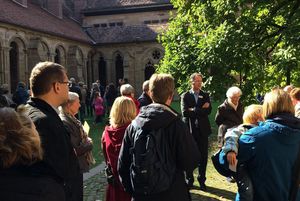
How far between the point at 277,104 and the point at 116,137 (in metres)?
1.75

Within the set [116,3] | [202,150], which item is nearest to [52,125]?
[202,150]

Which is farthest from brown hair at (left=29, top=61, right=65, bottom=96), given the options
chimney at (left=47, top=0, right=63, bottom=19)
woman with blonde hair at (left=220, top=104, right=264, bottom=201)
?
chimney at (left=47, top=0, right=63, bottom=19)

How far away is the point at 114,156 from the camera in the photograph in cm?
434

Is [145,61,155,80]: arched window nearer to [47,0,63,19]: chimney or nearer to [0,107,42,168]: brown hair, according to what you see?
[47,0,63,19]: chimney

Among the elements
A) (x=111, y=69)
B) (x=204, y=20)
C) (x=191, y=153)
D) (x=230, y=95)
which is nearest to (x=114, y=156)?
(x=191, y=153)

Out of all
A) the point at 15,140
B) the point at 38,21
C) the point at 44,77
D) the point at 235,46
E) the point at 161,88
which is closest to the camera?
the point at 15,140

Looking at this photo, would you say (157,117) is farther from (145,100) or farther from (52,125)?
(145,100)

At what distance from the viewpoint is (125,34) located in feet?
117

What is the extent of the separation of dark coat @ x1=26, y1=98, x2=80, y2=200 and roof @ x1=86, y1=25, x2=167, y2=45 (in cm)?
3196

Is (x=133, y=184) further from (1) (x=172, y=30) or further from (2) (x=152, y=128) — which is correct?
(1) (x=172, y=30)

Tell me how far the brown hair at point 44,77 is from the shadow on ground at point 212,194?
4.02 metres

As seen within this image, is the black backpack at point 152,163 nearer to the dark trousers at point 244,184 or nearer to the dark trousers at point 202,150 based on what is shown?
the dark trousers at point 244,184

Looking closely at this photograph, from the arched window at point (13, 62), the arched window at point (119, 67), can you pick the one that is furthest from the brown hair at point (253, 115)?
the arched window at point (119, 67)

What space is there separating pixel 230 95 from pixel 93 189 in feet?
9.79
